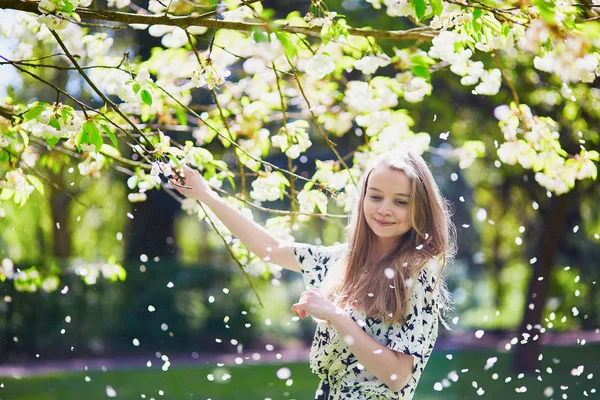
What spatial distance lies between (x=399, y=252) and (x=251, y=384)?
5355 mm

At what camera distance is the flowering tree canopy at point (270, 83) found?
228 centimetres

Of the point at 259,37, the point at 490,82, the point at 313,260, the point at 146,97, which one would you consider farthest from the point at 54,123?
the point at 490,82

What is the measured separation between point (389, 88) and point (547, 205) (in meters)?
5.54

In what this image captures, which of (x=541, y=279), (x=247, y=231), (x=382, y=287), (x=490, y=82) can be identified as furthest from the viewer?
(x=541, y=279)

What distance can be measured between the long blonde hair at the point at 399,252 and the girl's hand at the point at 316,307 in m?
0.24

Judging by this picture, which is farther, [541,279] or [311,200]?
[541,279]

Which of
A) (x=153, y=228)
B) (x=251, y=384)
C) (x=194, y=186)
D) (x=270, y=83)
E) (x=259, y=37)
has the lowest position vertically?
(x=259, y=37)

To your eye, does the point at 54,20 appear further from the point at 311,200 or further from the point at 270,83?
the point at 270,83

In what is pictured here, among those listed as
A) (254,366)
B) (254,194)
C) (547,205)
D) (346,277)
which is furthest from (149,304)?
(346,277)

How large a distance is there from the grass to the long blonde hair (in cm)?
462

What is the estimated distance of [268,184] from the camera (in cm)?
322

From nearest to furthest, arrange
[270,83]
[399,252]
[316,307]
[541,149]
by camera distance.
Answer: [316,307]
[399,252]
[541,149]
[270,83]

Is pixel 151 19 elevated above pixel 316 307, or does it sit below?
above

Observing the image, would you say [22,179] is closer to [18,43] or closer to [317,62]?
A: [18,43]
